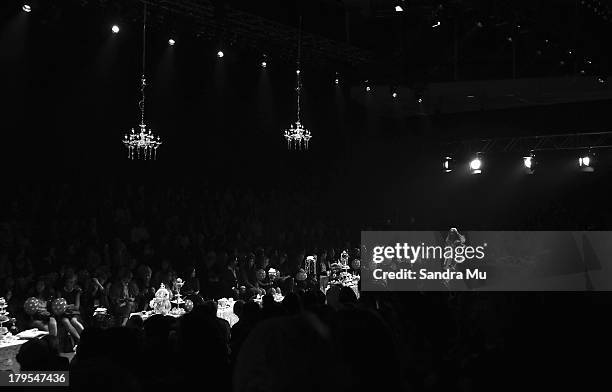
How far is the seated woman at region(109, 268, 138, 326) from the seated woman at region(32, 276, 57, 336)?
0.82 meters

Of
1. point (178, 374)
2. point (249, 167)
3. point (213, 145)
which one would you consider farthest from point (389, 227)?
point (178, 374)

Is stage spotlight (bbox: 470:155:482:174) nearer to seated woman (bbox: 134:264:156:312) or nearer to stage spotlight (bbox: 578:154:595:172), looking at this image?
stage spotlight (bbox: 578:154:595:172)

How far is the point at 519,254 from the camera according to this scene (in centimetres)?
1592

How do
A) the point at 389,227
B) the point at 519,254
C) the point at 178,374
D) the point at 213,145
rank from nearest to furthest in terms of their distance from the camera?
the point at 178,374 → the point at 213,145 → the point at 519,254 → the point at 389,227

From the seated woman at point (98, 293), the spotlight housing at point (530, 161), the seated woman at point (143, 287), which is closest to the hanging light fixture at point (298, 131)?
the seated woman at point (143, 287)

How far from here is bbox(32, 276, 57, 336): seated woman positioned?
8070 millimetres

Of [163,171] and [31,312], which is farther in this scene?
[163,171]

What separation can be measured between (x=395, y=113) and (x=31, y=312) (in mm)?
13408

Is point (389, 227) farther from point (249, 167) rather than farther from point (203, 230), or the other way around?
point (203, 230)

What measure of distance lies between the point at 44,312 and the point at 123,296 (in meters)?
1.28

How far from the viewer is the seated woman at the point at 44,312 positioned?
8.07 m

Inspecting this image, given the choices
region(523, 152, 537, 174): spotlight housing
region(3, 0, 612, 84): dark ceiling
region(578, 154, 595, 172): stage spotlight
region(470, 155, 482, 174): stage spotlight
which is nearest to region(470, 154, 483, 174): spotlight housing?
region(470, 155, 482, 174): stage spotlight

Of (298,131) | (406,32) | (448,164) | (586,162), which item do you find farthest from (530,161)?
(298,131)

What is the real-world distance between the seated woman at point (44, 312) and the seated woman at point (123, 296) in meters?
0.82
